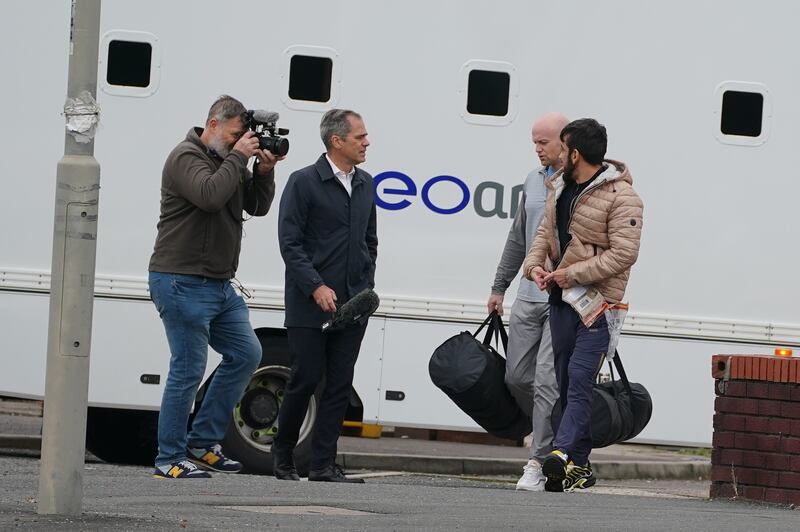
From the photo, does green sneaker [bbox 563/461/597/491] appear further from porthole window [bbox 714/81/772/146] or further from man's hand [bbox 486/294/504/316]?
porthole window [bbox 714/81/772/146]

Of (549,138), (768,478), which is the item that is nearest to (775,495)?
(768,478)

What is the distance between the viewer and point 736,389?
8.23 metres

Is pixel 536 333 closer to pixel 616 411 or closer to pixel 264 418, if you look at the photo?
pixel 616 411

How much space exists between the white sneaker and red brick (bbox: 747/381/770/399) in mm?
1126

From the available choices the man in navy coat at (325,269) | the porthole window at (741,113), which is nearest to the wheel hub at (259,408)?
the man in navy coat at (325,269)

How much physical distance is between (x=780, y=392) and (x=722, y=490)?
600 millimetres

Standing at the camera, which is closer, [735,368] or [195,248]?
[195,248]

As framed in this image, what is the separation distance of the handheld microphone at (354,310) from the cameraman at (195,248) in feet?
1.84

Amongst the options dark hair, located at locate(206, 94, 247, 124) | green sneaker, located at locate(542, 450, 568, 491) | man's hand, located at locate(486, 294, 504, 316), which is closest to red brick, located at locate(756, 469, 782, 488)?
green sneaker, located at locate(542, 450, 568, 491)

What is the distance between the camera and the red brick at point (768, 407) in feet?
26.5

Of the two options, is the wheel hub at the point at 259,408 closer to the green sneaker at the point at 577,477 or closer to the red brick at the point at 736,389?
the green sneaker at the point at 577,477

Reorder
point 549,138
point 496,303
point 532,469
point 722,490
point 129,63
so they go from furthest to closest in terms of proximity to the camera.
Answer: point 129,63 < point 496,303 < point 549,138 < point 532,469 < point 722,490

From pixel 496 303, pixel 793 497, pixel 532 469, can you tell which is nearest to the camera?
pixel 793 497

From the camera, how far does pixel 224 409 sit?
820cm
